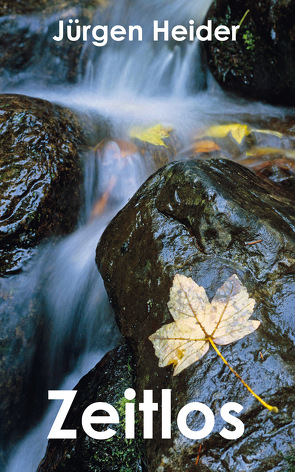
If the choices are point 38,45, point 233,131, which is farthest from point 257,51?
point 38,45

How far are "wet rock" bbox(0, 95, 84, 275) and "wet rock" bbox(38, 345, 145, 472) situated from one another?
1.15m

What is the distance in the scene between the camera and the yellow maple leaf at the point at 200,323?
5.26 ft

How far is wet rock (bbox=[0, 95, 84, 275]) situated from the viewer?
9.25ft

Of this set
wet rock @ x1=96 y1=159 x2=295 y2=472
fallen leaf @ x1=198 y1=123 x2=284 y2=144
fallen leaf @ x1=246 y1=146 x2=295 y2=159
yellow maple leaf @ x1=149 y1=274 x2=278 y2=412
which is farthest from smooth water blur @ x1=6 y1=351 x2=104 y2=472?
fallen leaf @ x1=198 y1=123 x2=284 y2=144

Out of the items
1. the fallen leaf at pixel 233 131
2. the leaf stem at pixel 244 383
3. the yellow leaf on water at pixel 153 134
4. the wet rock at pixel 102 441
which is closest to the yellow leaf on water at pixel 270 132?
the fallen leaf at pixel 233 131

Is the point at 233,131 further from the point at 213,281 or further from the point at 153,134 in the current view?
the point at 213,281

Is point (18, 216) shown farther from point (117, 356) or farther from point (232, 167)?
point (232, 167)

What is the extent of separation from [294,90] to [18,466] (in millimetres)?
5193

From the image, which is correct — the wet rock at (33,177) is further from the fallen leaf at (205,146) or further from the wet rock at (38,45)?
the wet rock at (38,45)

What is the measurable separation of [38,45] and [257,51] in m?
3.23

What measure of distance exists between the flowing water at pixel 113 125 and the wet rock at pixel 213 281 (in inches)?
30.9

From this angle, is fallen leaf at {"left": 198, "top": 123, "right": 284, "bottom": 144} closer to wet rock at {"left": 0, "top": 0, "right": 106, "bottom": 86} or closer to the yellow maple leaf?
wet rock at {"left": 0, "top": 0, "right": 106, "bottom": 86}

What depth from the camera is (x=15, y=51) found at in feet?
17.4

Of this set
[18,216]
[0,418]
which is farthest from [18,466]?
[18,216]
